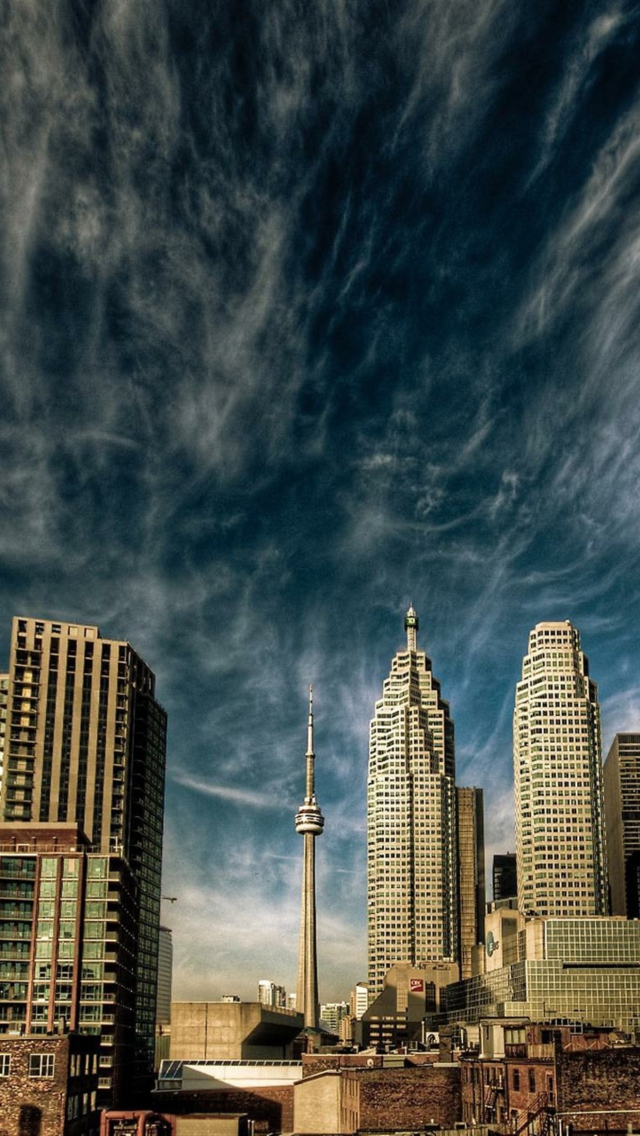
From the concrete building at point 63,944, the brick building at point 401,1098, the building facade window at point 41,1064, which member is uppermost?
the concrete building at point 63,944

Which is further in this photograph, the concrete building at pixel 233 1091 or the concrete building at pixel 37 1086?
the concrete building at pixel 233 1091

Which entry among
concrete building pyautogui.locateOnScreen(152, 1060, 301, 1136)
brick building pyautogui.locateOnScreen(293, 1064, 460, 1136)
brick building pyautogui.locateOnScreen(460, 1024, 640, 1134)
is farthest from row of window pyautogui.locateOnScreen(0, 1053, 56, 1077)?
concrete building pyautogui.locateOnScreen(152, 1060, 301, 1136)

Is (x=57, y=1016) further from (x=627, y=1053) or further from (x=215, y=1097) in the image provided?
(x=627, y=1053)

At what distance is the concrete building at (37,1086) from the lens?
107 meters

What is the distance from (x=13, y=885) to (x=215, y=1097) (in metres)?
39.7

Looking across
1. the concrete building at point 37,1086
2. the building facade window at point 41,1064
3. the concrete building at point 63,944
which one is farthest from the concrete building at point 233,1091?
the building facade window at point 41,1064

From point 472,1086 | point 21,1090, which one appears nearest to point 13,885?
point 21,1090

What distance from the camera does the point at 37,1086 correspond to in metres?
109

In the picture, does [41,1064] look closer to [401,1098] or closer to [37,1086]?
[37,1086]

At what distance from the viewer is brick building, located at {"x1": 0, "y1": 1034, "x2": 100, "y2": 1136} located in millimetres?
106938

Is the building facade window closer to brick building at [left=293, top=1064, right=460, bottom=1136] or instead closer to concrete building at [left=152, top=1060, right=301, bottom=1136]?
brick building at [left=293, top=1064, right=460, bottom=1136]

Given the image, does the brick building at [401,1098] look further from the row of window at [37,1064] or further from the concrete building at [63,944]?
the concrete building at [63,944]

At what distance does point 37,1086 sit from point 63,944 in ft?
146

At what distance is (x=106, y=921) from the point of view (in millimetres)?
Result: 154125
